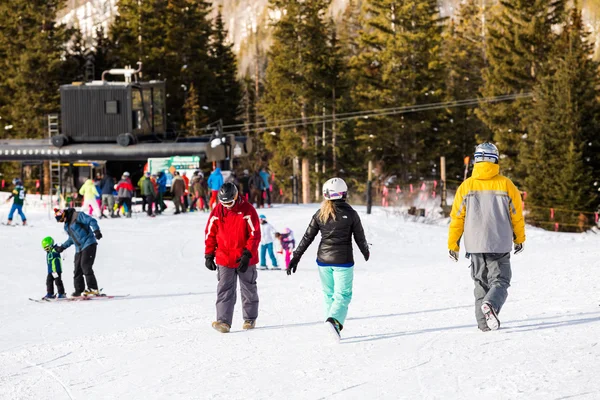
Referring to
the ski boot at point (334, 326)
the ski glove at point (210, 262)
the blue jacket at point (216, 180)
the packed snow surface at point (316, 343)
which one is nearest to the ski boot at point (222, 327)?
the packed snow surface at point (316, 343)

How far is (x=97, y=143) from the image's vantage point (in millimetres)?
34438

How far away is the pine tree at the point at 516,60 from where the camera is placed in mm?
40688

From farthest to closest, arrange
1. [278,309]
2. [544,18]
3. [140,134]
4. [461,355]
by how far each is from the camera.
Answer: [544,18]
[140,134]
[278,309]
[461,355]

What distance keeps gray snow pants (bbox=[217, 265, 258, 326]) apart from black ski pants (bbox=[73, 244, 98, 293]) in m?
4.44

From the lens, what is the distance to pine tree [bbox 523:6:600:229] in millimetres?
29141

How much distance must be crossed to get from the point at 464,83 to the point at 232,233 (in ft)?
166

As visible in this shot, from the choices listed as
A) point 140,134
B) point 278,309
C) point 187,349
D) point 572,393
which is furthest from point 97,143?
point 572,393

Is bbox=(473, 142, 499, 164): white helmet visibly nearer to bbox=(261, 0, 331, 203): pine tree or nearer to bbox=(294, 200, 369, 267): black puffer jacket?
bbox=(294, 200, 369, 267): black puffer jacket

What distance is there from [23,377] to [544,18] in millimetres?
37970

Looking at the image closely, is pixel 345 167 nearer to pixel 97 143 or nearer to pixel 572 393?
pixel 97 143

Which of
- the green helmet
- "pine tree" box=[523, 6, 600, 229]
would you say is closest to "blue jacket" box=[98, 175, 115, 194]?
the green helmet

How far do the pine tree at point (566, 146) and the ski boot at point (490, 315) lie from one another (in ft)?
74.3

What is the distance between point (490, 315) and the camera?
7.36 metres

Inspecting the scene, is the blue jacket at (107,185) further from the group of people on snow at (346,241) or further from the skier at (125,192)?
the group of people on snow at (346,241)
